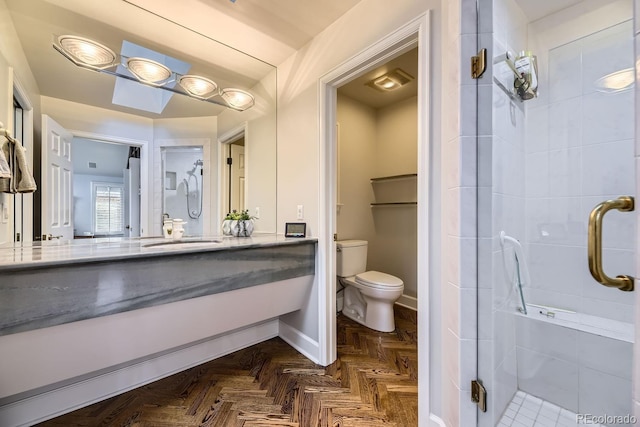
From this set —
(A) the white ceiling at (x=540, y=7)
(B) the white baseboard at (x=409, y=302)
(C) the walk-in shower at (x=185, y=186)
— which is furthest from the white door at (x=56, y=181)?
(B) the white baseboard at (x=409, y=302)

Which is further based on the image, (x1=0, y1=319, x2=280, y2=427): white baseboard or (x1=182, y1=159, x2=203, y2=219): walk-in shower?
(x1=182, y1=159, x2=203, y2=219): walk-in shower

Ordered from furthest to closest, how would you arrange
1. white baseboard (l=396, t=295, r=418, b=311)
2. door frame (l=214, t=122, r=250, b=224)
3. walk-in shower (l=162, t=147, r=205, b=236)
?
white baseboard (l=396, t=295, r=418, b=311) < door frame (l=214, t=122, r=250, b=224) < walk-in shower (l=162, t=147, r=205, b=236)

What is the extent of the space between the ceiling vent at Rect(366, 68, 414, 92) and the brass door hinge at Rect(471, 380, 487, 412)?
231cm

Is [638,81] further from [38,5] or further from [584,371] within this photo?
[38,5]

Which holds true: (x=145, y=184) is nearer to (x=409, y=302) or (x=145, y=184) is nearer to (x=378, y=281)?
(x=378, y=281)

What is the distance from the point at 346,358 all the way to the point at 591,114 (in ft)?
6.81

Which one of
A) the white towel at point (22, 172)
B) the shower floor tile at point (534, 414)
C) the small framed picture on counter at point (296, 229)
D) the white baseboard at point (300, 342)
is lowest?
the white baseboard at point (300, 342)

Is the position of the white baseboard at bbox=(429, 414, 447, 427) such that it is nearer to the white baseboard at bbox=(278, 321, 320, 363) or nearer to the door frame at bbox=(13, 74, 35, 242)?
the white baseboard at bbox=(278, 321, 320, 363)

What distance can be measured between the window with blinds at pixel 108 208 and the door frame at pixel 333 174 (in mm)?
1324

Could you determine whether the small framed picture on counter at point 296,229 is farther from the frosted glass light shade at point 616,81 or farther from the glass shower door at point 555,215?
the frosted glass light shade at point 616,81

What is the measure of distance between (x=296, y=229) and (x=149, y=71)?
4.93 ft

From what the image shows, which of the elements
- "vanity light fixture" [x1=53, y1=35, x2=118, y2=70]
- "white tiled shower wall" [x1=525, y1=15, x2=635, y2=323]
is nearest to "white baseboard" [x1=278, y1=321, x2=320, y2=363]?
"white tiled shower wall" [x1=525, y1=15, x2=635, y2=323]

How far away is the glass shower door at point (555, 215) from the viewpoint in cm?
106

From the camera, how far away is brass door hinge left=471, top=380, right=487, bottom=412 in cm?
106
